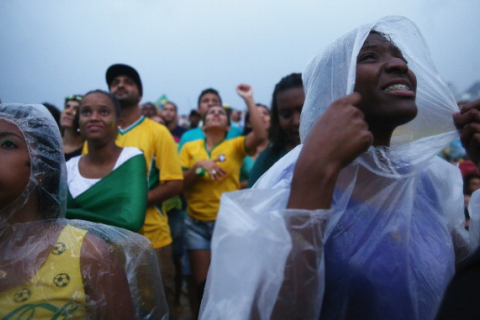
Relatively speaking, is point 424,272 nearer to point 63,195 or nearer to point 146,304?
point 146,304

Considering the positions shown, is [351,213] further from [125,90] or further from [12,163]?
[125,90]

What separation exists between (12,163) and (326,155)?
1.05 m

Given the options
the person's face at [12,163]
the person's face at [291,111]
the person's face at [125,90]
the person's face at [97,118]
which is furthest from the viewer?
the person's face at [125,90]

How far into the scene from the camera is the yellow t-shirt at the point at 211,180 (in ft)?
11.6

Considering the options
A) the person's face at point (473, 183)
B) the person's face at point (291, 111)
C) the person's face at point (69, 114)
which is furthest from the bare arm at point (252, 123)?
the person's face at point (473, 183)

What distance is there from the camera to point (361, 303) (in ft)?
3.48

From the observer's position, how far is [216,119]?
3.81 meters

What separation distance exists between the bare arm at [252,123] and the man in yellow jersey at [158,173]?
733 millimetres

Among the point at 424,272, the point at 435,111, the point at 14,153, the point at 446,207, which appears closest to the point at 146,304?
the point at 14,153

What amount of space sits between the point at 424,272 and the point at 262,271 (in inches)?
18.9

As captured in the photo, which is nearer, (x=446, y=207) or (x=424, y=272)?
(x=424, y=272)

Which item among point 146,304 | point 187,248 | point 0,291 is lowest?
point 187,248

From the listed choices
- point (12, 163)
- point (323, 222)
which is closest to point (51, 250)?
point (12, 163)

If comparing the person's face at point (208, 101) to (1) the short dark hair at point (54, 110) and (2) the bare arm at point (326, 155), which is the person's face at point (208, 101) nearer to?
(1) the short dark hair at point (54, 110)
